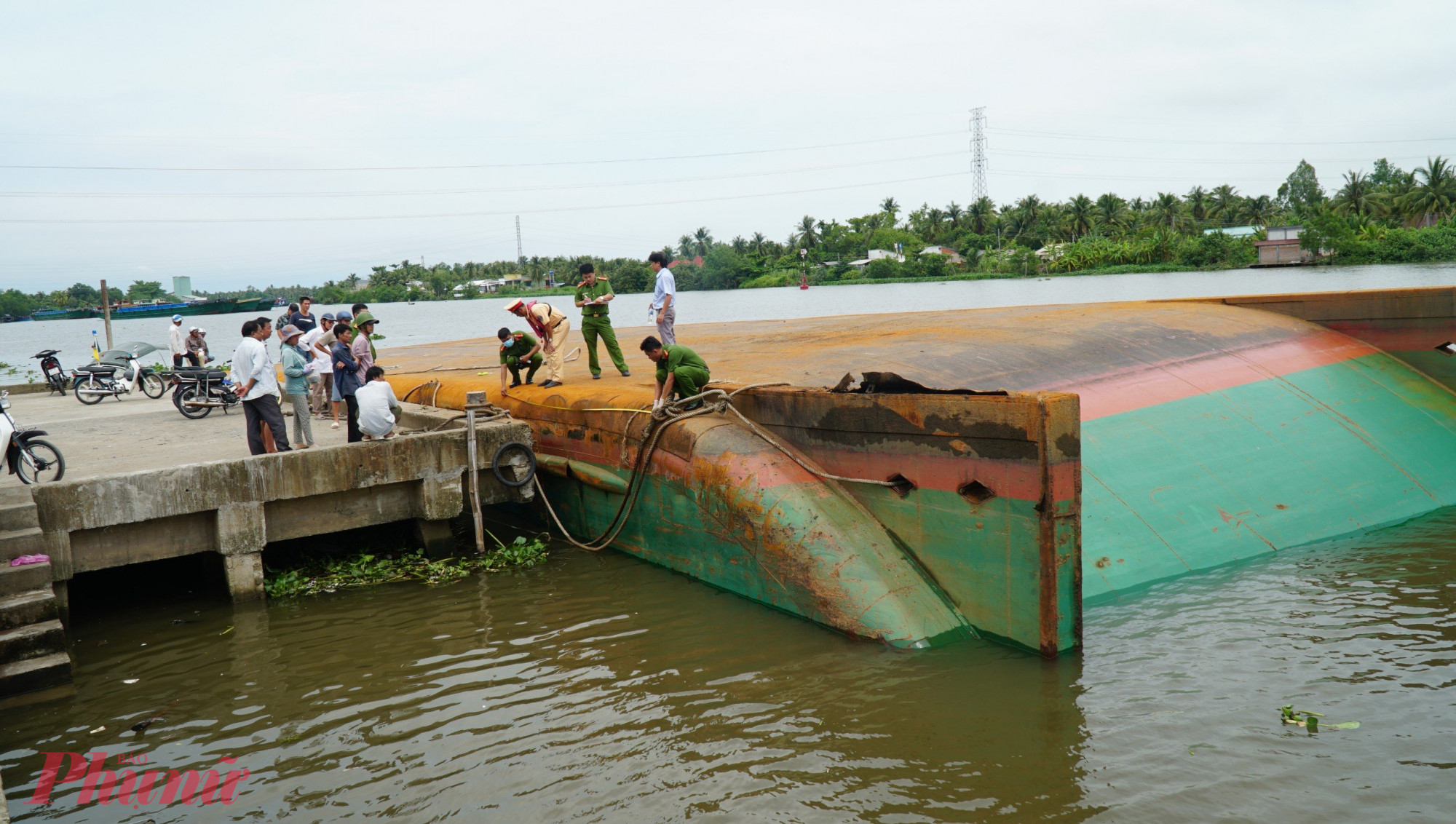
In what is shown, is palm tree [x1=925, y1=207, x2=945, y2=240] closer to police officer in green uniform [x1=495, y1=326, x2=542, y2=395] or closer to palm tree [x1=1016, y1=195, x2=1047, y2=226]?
palm tree [x1=1016, y1=195, x2=1047, y2=226]

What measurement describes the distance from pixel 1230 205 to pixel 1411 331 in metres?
83.1

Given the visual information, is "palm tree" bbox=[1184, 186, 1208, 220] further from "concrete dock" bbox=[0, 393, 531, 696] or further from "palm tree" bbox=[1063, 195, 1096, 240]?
"concrete dock" bbox=[0, 393, 531, 696]

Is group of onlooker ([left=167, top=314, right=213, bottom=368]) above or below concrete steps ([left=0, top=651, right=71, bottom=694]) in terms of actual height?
above

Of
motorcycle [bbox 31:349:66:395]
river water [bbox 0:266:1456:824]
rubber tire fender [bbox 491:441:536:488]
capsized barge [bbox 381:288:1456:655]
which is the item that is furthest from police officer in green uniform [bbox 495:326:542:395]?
motorcycle [bbox 31:349:66:395]

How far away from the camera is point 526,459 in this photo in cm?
1126

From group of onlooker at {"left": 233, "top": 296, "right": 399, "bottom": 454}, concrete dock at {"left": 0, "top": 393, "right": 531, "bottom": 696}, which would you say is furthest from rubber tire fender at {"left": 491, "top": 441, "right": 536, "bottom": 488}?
group of onlooker at {"left": 233, "top": 296, "right": 399, "bottom": 454}

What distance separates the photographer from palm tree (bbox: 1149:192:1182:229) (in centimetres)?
8362

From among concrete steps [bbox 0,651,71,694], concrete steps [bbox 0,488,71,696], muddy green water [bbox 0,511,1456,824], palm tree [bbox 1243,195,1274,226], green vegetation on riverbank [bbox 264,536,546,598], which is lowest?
muddy green water [bbox 0,511,1456,824]

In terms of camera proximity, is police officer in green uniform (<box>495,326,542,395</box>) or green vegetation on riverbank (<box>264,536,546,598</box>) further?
police officer in green uniform (<box>495,326,542,395</box>)

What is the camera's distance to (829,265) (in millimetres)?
101500

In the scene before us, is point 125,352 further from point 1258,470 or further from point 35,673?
point 1258,470

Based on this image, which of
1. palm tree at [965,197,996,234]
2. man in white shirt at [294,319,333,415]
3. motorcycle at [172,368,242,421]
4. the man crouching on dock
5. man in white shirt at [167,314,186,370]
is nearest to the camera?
the man crouching on dock

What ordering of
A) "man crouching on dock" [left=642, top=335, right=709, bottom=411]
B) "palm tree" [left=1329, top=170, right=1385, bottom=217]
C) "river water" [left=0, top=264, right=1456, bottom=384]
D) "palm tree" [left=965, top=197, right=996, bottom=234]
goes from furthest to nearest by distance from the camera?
1. "palm tree" [left=965, top=197, right=996, bottom=234]
2. "palm tree" [left=1329, top=170, right=1385, bottom=217]
3. "river water" [left=0, top=264, right=1456, bottom=384]
4. "man crouching on dock" [left=642, top=335, right=709, bottom=411]

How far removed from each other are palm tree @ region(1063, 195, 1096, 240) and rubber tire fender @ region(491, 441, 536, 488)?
83794mm
